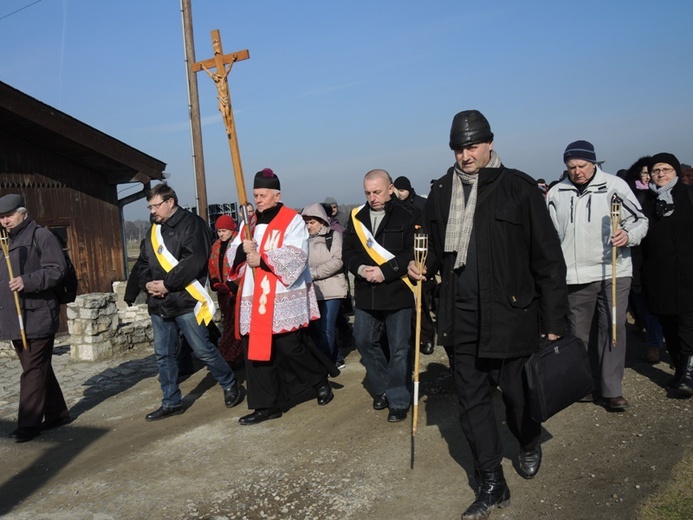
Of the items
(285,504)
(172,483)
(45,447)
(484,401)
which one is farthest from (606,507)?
(45,447)

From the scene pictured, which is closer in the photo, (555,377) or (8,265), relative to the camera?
(555,377)

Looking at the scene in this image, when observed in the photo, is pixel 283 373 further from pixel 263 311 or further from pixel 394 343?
pixel 394 343

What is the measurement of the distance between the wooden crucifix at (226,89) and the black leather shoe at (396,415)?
213 centimetres

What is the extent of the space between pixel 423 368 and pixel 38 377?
3896mm

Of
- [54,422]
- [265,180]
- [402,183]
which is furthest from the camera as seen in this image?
[402,183]

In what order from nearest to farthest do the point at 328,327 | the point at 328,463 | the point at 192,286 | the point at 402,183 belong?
the point at 328,463, the point at 192,286, the point at 328,327, the point at 402,183

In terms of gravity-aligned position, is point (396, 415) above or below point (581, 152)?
below

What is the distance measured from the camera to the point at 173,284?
6035mm

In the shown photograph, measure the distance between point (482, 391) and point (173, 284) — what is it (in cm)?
320

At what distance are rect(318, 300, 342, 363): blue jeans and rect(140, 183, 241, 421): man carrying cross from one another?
1.48 metres

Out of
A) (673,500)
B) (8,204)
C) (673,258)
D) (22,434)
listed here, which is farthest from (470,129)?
(22,434)

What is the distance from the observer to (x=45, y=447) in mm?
5691

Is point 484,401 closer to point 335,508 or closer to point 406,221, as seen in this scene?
point 335,508

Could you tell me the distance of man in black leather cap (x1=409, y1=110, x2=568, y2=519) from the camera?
3.83 m
